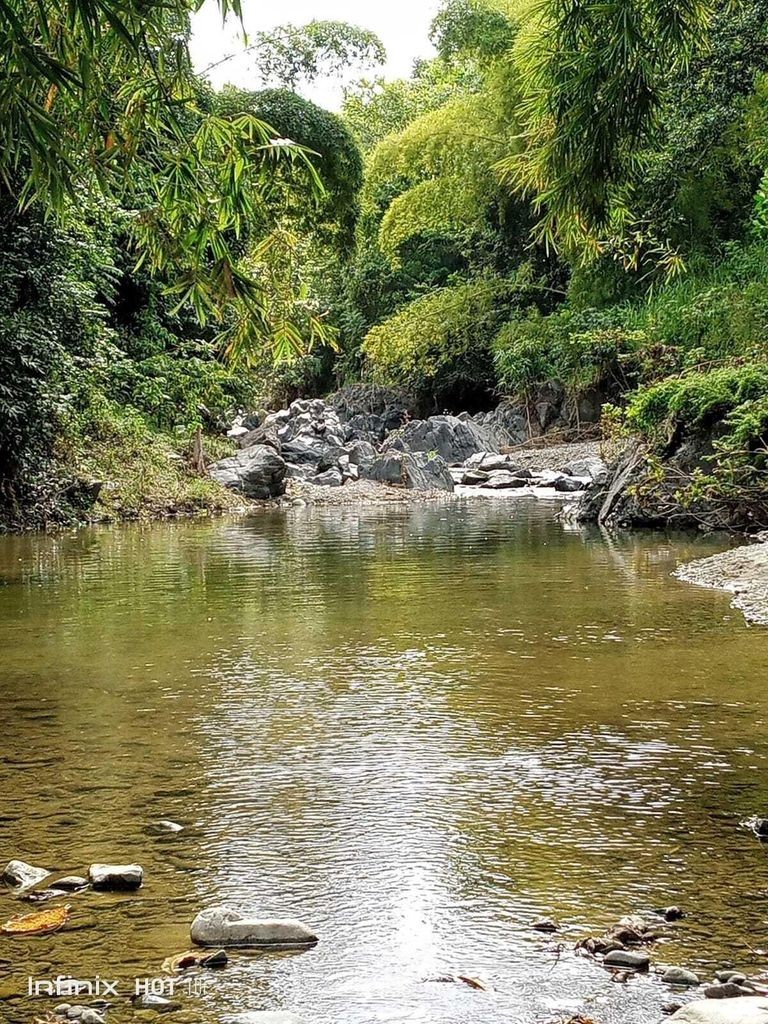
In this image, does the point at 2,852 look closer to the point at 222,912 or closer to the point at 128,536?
the point at 222,912

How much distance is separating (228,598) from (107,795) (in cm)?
413

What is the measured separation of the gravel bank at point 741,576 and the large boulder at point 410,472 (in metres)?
12.5

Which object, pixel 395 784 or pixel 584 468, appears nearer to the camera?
pixel 395 784

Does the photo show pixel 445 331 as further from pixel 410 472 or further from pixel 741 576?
pixel 741 576

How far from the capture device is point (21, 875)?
276 centimetres

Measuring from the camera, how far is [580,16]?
4.13 meters

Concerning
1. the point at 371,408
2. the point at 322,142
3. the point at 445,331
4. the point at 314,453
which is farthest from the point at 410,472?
the point at 371,408

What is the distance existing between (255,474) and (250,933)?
656 inches

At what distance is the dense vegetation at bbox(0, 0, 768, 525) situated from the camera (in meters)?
3.59

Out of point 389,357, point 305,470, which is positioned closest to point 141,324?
point 305,470

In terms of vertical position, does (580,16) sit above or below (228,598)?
above

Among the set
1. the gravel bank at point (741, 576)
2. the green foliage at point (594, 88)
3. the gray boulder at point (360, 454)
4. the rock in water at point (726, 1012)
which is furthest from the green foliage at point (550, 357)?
the rock in water at point (726, 1012)

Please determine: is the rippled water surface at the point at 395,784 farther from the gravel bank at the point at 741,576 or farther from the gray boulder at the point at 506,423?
the gray boulder at the point at 506,423

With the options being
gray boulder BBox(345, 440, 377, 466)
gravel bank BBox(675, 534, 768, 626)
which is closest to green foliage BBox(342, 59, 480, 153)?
gray boulder BBox(345, 440, 377, 466)
